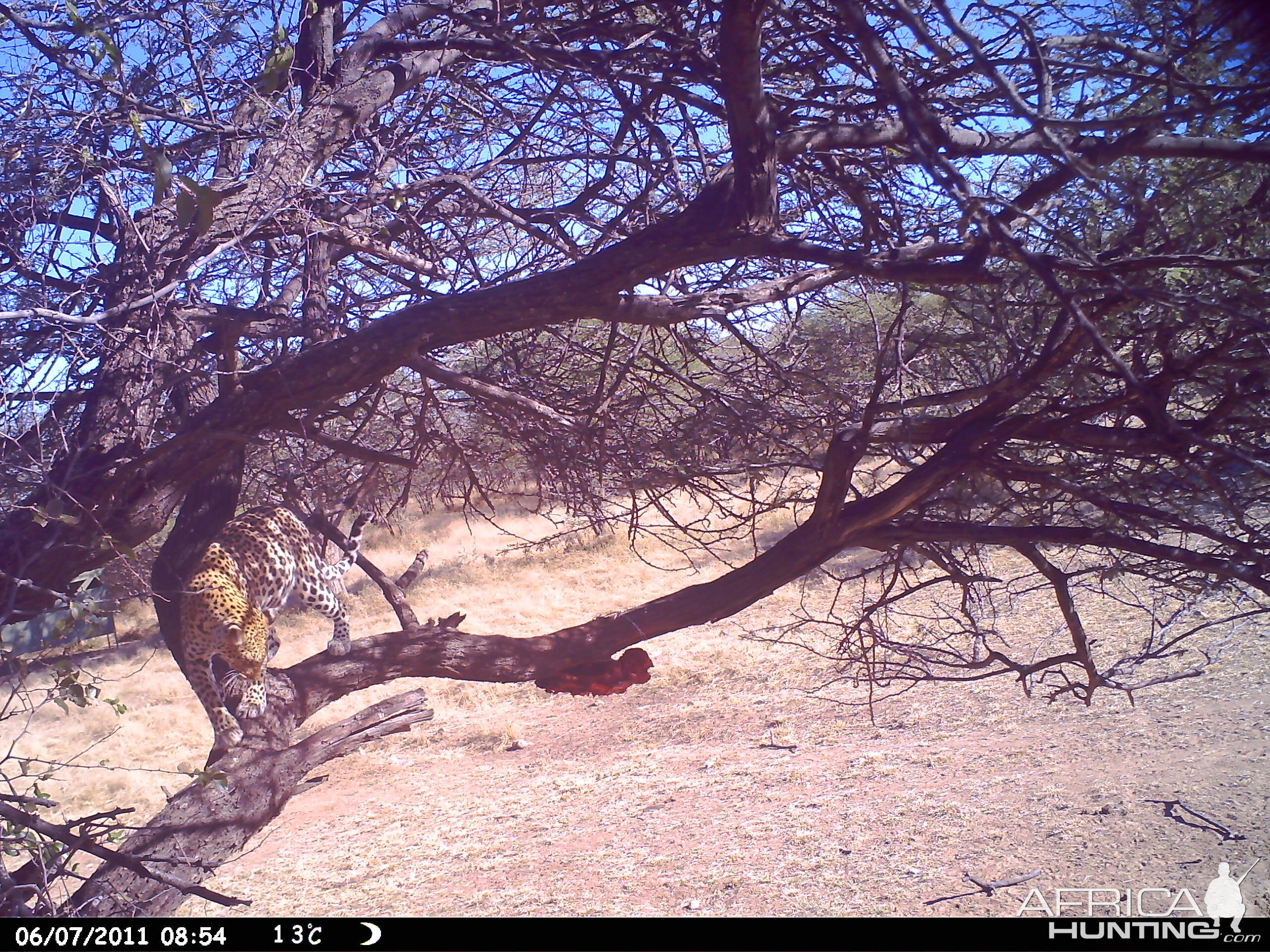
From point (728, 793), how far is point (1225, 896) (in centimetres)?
459

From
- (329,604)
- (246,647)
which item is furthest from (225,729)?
(329,604)

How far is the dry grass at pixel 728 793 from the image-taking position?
6.16m

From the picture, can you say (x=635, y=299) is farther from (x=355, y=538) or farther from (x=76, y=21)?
(x=355, y=538)

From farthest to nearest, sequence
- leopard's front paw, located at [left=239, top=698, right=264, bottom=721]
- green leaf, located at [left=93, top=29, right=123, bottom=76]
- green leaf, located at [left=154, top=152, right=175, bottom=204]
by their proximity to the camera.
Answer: leopard's front paw, located at [left=239, top=698, right=264, bottom=721] < green leaf, located at [left=93, top=29, right=123, bottom=76] < green leaf, located at [left=154, top=152, right=175, bottom=204]

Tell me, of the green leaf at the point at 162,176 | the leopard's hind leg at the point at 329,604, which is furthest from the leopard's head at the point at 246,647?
the green leaf at the point at 162,176

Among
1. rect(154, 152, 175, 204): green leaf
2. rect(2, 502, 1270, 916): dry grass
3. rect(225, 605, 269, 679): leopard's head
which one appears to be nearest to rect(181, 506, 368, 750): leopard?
rect(225, 605, 269, 679): leopard's head

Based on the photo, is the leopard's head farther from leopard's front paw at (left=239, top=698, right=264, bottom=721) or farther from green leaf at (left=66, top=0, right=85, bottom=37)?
green leaf at (left=66, top=0, right=85, bottom=37)

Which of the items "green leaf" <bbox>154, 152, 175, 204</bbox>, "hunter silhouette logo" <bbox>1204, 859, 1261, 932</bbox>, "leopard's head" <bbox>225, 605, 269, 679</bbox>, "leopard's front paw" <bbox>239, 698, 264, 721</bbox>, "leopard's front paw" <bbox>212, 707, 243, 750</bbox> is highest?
"green leaf" <bbox>154, 152, 175, 204</bbox>

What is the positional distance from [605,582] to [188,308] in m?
13.9

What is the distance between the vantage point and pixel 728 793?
28.3ft

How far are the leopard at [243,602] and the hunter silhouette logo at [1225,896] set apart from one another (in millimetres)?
4799

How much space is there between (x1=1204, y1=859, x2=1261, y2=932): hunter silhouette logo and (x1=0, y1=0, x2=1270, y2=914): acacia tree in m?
1.08

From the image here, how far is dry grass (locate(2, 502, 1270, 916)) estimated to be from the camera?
20.2ft

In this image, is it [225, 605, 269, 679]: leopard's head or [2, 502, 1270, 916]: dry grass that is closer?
[2, 502, 1270, 916]: dry grass
